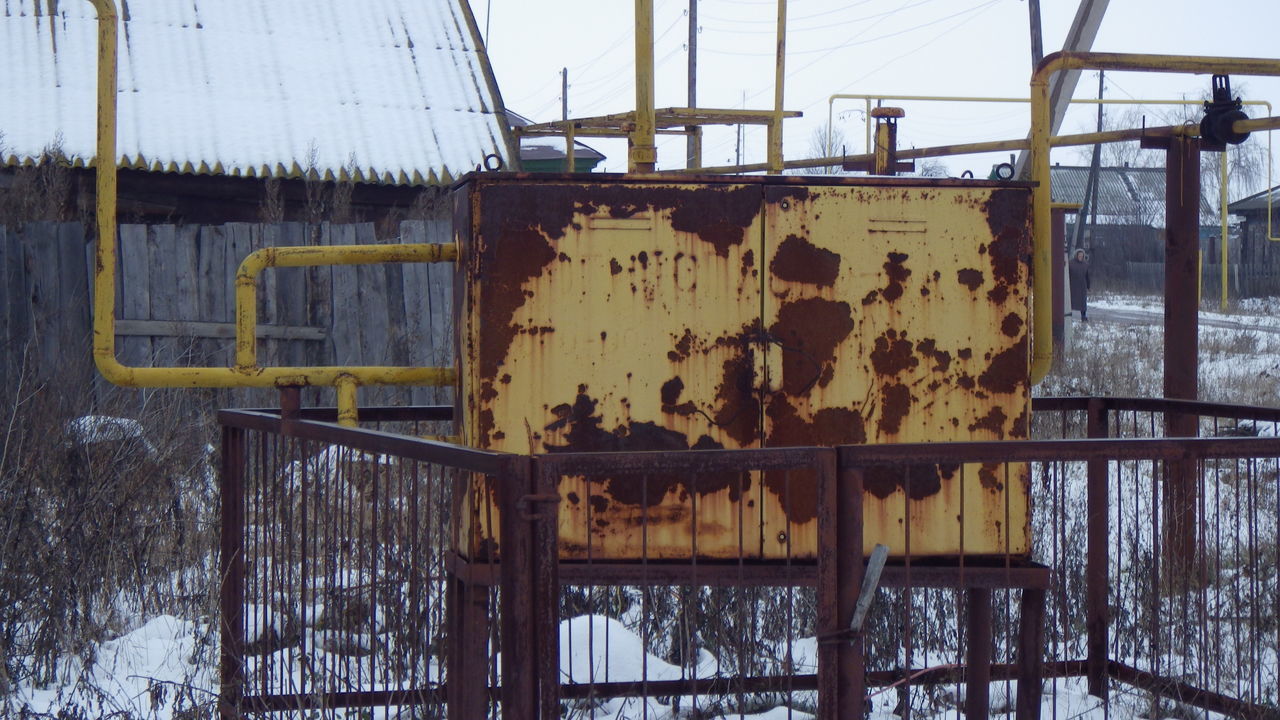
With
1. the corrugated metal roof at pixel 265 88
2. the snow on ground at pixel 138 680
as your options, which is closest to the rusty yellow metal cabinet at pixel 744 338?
the snow on ground at pixel 138 680

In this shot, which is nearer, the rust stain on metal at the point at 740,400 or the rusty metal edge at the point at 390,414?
the rust stain on metal at the point at 740,400

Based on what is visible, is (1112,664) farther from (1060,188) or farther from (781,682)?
(1060,188)

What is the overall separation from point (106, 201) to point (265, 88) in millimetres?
9605

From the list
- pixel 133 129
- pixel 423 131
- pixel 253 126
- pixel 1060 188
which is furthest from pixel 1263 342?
pixel 1060 188

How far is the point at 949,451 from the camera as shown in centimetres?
263

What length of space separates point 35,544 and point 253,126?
25.0 feet

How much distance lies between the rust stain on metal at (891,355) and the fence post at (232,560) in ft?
6.28

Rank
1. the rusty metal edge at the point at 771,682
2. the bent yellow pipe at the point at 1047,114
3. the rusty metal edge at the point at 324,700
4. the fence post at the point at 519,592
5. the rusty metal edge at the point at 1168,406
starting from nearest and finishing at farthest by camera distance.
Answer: the fence post at the point at 519,592, the rusty metal edge at the point at 324,700, the bent yellow pipe at the point at 1047,114, the rusty metal edge at the point at 1168,406, the rusty metal edge at the point at 771,682

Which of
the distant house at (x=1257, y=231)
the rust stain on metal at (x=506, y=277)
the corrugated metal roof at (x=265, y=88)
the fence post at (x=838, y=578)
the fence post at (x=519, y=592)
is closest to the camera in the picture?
the fence post at (x=519, y=592)

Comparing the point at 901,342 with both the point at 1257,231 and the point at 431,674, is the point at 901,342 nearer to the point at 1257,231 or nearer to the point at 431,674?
the point at 431,674

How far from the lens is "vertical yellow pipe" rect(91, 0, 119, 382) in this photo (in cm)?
371

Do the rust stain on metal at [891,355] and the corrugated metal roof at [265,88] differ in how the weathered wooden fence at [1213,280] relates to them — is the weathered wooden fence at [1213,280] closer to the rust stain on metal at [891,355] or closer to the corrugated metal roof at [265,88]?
the corrugated metal roof at [265,88]

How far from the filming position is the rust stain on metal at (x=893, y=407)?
3453mm

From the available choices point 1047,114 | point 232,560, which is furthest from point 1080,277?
point 232,560
